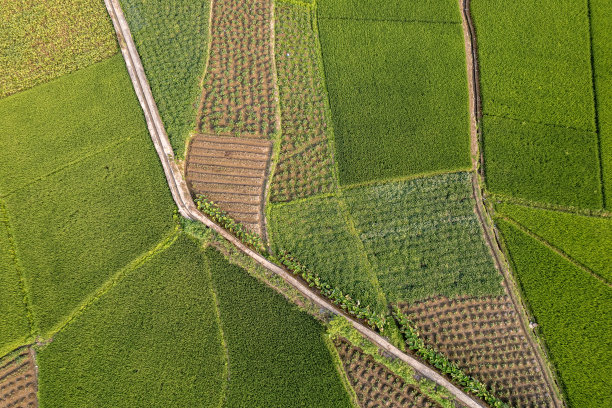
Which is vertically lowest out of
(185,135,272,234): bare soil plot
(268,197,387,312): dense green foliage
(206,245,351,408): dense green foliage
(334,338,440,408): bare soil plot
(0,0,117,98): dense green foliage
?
(334,338,440,408): bare soil plot

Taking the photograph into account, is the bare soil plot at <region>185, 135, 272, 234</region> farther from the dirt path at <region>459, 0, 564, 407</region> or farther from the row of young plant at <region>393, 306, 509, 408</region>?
the dirt path at <region>459, 0, 564, 407</region>

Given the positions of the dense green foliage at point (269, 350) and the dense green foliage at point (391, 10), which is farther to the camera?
the dense green foliage at point (391, 10)

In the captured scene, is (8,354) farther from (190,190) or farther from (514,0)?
(514,0)

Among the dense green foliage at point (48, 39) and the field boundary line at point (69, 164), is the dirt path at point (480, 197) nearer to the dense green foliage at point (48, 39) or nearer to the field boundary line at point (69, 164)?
the field boundary line at point (69, 164)

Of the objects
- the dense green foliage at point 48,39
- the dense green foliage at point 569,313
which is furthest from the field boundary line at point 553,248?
the dense green foliage at point 48,39

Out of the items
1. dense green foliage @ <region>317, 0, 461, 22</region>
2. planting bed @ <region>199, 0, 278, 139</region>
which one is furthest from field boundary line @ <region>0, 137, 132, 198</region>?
dense green foliage @ <region>317, 0, 461, 22</region>

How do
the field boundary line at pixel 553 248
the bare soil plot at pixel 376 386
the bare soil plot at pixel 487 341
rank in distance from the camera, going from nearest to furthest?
the bare soil plot at pixel 376 386 < the bare soil plot at pixel 487 341 < the field boundary line at pixel 553 248

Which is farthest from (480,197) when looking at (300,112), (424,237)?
(300,112)
